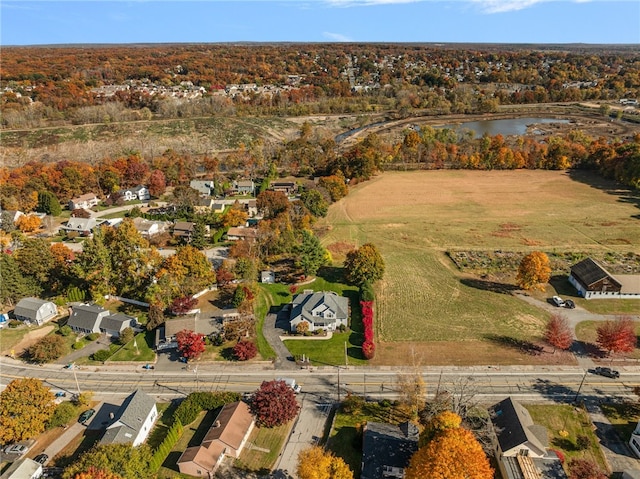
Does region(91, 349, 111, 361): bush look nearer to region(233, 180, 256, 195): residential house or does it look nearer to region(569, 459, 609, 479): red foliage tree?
region(569, 459, 609, 479): red foliage tree

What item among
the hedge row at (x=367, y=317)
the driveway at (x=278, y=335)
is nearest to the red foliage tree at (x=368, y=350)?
the hedge row at (x=367, y=317)

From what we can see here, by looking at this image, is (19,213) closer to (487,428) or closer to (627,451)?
(487,428)

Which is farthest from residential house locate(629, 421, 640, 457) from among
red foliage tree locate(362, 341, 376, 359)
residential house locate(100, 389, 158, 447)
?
residential house locate(100, 389, 158, 447)

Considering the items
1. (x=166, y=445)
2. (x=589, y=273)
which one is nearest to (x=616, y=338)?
(x=589, y=273)

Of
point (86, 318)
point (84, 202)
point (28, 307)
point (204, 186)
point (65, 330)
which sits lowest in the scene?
point (65, 330)

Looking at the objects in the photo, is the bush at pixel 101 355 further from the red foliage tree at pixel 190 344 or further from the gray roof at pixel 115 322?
the red foliage tree at pixel 190 344

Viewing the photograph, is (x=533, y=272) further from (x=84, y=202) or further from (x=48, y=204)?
(x=48, y=204)
